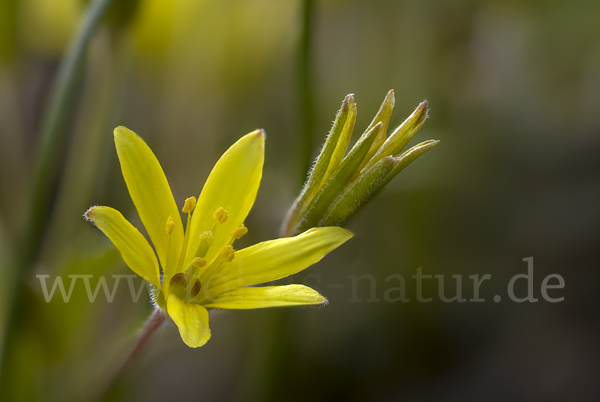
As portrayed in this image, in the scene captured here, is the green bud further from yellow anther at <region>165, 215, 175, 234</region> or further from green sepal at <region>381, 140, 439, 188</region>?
yellow anther at <region>165, 215, 175, 234</region>

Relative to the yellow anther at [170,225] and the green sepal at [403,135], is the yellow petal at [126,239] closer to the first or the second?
the yellow anther at [170,225]

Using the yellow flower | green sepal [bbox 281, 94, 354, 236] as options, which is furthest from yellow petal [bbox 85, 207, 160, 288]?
green sepal [bbox 281, 94, 354, 236]

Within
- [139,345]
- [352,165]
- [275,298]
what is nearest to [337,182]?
[352,165]

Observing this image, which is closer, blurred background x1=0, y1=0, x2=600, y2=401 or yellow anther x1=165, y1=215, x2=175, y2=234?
yellow anther x1=165, y1=215, x2=175, y2=234

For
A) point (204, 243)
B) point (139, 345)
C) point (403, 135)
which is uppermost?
point (403, 135)

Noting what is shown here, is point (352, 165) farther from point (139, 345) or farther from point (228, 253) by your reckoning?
point (139, 345)

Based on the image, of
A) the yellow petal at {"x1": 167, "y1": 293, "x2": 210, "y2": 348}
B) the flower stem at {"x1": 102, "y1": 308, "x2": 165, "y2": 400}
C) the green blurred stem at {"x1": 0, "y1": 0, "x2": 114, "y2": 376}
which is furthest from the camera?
the green blurred stem at {"x1": 0, "y1": 0, "x2": 114, "y2": 376}

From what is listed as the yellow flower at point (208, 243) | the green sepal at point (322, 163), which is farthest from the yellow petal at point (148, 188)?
the green sepal at point (322, 163)
